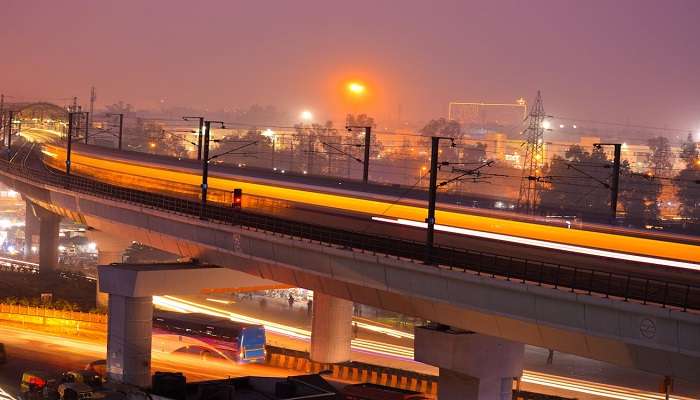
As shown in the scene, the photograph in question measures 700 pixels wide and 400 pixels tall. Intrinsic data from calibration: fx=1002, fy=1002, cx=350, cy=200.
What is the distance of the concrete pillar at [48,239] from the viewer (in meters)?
64.0

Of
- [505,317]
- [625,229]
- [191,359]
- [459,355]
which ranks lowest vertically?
[191,359]

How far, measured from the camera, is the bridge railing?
2103 centimetres

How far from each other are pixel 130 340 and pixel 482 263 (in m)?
16.3

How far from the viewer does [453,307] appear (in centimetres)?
2448

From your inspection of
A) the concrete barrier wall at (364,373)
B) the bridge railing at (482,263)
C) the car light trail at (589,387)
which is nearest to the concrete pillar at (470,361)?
the bridge railing at (482,263)

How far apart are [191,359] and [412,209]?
11.9m

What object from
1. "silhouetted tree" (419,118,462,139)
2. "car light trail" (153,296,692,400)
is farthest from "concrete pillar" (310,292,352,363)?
"silhouetted tree" (419,118,462,139)

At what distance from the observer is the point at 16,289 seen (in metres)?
57.3

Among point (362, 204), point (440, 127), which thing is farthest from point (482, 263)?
point (440, 127)

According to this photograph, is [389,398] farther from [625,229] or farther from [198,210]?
[198,210]

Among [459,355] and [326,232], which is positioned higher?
[326,232]

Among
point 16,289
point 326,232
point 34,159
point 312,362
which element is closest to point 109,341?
point 312,362

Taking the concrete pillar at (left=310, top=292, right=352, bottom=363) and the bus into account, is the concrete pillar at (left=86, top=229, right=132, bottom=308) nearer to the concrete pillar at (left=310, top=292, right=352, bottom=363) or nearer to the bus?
the bus

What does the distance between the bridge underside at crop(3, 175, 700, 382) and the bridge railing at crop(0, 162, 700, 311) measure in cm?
38
